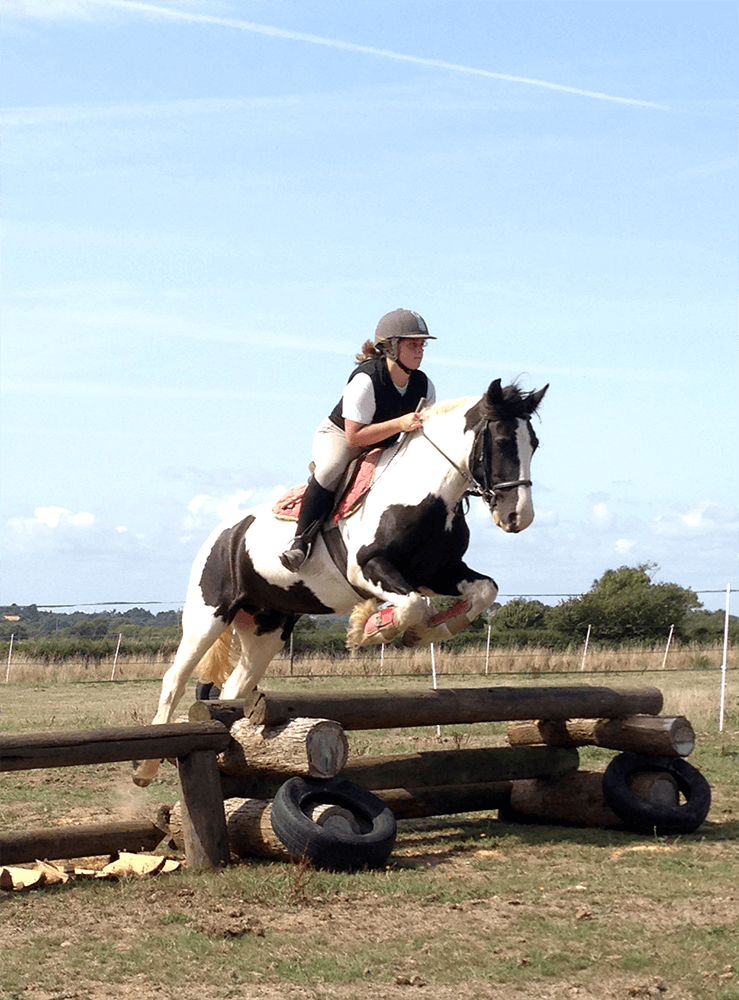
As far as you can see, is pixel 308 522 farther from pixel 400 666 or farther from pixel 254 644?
pixel 400 666

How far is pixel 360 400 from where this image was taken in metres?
6.66

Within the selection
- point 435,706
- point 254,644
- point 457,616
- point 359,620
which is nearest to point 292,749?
point 359,620

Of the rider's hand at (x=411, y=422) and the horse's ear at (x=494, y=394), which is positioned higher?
the horse's ear at (x=494, y=394)

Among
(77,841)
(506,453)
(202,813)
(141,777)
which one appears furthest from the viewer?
(141,777)

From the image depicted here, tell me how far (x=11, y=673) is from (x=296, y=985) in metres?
19.7

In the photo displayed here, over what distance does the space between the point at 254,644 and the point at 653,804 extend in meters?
2.79

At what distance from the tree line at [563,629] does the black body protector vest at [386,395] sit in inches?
826

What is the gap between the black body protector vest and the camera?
6766 millimetres

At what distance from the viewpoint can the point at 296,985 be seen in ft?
13.2

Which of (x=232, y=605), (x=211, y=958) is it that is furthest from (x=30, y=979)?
(x=232, y=605)

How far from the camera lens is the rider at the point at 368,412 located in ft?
21.8

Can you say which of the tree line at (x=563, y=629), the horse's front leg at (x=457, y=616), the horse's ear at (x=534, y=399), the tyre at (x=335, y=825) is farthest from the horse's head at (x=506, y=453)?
the tree line at (x=563, y=629)

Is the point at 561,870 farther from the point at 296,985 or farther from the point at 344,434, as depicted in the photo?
the point at 344,434

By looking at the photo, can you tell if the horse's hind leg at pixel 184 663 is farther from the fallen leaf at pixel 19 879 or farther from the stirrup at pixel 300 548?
the fallen leaf at pixel 19 879
